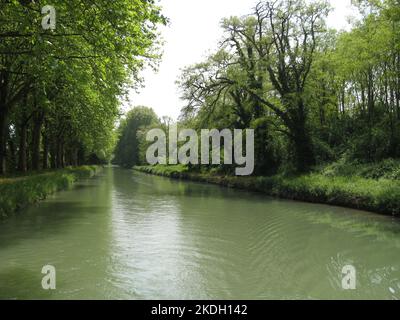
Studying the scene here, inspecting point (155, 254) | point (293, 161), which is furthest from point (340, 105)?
point (155, 254)

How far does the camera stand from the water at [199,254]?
669 centimetres

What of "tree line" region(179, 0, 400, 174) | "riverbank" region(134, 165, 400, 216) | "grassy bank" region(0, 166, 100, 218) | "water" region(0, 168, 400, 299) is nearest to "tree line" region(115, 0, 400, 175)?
"tree line" region(179, 0, 400, 174)

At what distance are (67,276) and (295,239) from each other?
671 cm

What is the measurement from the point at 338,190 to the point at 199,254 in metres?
10.9

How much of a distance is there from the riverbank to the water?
0.73m

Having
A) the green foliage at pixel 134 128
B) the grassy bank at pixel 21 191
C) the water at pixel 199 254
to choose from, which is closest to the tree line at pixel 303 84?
the water at pixel 199 254

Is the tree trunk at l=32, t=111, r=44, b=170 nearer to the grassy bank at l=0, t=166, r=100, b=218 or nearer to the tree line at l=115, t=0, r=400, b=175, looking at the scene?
the grassy bank at l=0, t=166, r=100, b=218

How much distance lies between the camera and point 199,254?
923cm

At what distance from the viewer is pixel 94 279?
7.14 m

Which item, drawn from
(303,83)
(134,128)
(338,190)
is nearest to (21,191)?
(338,190)

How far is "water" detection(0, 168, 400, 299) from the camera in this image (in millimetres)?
6691
